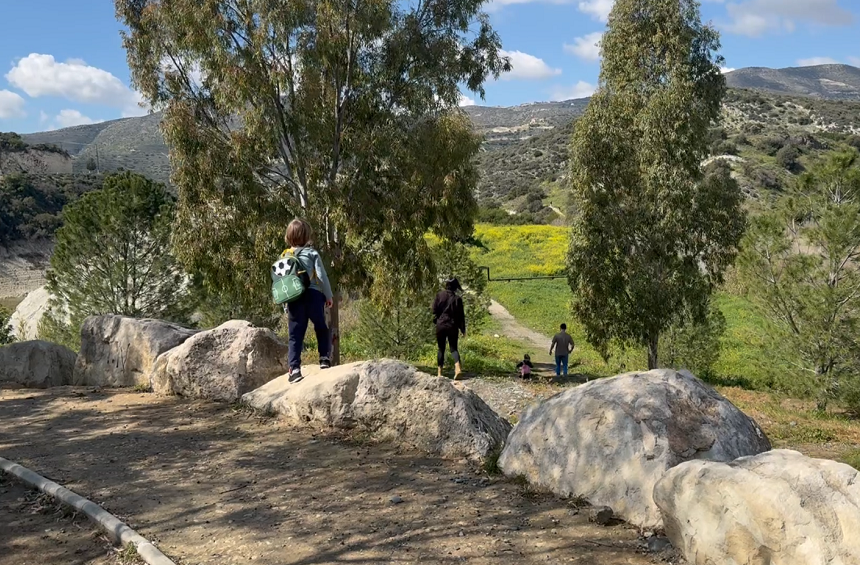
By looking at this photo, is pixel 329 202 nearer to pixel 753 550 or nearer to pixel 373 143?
pixel 373 143

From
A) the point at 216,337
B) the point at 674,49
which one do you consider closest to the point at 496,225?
the point at 674,49

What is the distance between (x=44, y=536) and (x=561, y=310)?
3078 cm

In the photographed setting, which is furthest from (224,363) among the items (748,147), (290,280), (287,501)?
(748,147)

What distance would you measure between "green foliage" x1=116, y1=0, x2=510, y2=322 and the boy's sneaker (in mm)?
5440

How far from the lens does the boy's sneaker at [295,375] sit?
25.4 ft

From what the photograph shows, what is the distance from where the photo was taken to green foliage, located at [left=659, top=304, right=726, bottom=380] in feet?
64.9

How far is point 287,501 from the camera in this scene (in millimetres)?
5043

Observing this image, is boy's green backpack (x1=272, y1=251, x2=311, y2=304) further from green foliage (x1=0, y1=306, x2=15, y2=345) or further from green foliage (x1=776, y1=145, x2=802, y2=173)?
green foliage (x1=776, y1=145, x2=802, y2=173)

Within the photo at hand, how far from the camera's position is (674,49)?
657 inches

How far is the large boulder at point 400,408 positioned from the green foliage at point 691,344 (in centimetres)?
1447

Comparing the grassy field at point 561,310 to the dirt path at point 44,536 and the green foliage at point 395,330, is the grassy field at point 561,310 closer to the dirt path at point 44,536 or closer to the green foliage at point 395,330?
the green foliage at point 395,330

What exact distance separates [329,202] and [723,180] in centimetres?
978

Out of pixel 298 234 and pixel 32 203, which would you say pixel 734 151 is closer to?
pixel 32 203

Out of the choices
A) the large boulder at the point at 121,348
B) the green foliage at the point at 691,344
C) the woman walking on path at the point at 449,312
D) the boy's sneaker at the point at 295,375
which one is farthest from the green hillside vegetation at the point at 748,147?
the boy's sneaker at the point at 295,375
